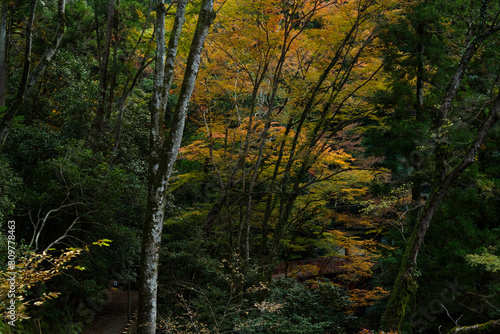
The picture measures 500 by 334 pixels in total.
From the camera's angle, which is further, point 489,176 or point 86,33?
point 86,33

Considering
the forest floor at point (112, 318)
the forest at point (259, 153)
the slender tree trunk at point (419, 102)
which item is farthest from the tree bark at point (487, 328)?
the forest floor at point (112, 318)

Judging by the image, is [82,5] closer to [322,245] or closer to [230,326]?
[230,326]

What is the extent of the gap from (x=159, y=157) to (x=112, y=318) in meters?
9.39

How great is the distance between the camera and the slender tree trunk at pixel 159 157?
16.2 feet

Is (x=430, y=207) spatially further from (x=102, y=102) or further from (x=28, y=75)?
(x=102, y=102)

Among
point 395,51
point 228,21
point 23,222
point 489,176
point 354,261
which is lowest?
point 354,261

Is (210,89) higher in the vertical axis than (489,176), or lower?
higher

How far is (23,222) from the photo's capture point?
803 cm

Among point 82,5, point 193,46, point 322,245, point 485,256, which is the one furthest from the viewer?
point 322,245

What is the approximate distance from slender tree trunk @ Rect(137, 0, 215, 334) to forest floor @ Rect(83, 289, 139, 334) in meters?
7.01

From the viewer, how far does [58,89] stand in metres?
10.2

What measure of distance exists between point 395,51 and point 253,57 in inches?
136

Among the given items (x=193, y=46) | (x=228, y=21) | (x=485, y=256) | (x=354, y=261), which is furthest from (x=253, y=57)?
(x=354, y=261)

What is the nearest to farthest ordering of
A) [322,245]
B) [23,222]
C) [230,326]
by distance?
[230,326] < [23,222] < [322,245]
